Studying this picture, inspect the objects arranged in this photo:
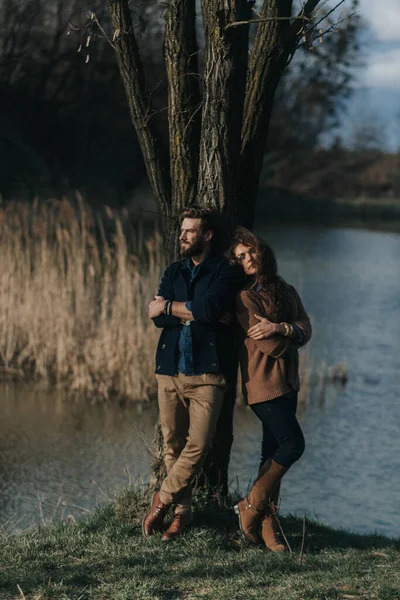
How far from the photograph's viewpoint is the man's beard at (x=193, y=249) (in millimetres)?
5004

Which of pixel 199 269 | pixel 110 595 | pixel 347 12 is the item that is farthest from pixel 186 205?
pixel 110 595

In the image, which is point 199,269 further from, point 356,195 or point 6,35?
point 356,195

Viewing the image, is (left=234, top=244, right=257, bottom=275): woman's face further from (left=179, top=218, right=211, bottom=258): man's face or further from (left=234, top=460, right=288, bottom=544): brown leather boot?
(left=234, top=460, right=288, bottom=544): brown leather boot

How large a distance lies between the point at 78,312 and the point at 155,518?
5.89 meters

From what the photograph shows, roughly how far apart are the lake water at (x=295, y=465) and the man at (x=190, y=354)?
1039 millimetres

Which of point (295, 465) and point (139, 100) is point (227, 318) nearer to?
point (139, 100)

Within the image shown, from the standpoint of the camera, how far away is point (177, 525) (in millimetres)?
5047

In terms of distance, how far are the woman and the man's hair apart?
15 centimetres

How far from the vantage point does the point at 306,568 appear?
464 centimetres

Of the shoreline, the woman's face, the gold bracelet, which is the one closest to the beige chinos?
the gold bracelet

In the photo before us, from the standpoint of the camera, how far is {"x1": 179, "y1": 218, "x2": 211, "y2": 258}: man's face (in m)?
5.01

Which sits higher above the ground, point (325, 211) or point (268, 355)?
point (268, 355)

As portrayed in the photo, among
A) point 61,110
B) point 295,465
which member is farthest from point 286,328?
point 61,110

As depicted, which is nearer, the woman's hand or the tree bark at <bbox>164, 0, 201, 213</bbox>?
the woman's hand
